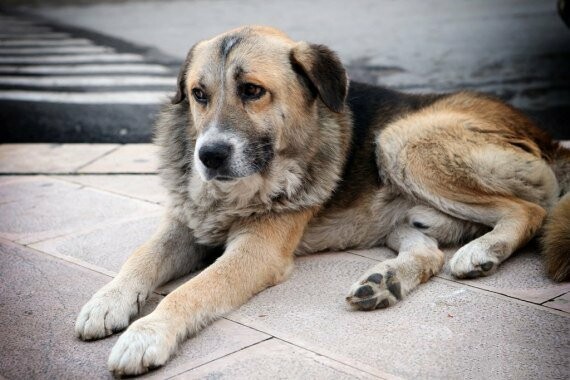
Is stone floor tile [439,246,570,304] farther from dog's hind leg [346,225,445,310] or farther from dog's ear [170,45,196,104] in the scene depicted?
dog's ear [170,45,196,104]

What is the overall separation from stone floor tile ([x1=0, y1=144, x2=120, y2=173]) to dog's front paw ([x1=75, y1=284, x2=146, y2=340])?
2.91 meters

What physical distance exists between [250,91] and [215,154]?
1.39ft

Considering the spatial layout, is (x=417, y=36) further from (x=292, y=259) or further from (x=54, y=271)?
(x=54, y=271)

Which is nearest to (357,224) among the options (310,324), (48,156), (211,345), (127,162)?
(310,324)

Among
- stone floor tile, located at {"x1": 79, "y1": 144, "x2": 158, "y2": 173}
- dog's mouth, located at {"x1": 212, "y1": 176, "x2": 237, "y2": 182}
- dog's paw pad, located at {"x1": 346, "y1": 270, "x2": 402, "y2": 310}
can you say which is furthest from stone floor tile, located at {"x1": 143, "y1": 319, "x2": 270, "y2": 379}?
stone floor tile, located at {"x1": 79, "y1": 144, "x2": 158, "y2": 173}

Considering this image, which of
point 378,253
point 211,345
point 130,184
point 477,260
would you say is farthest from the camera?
point 130,184

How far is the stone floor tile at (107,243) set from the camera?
4.11m

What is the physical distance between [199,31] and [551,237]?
17.6ft

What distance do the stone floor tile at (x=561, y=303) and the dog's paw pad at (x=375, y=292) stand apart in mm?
675

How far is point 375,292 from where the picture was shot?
3338mm

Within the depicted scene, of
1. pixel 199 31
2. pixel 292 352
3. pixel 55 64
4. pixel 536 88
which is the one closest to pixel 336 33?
pixel 199 31

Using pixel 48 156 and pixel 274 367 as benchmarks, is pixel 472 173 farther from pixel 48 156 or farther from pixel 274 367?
pixel 48 156

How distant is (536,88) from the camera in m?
7.06

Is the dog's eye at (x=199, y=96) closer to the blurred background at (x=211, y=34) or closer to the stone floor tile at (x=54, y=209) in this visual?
the stone floor tile at (x=54, y=209)
